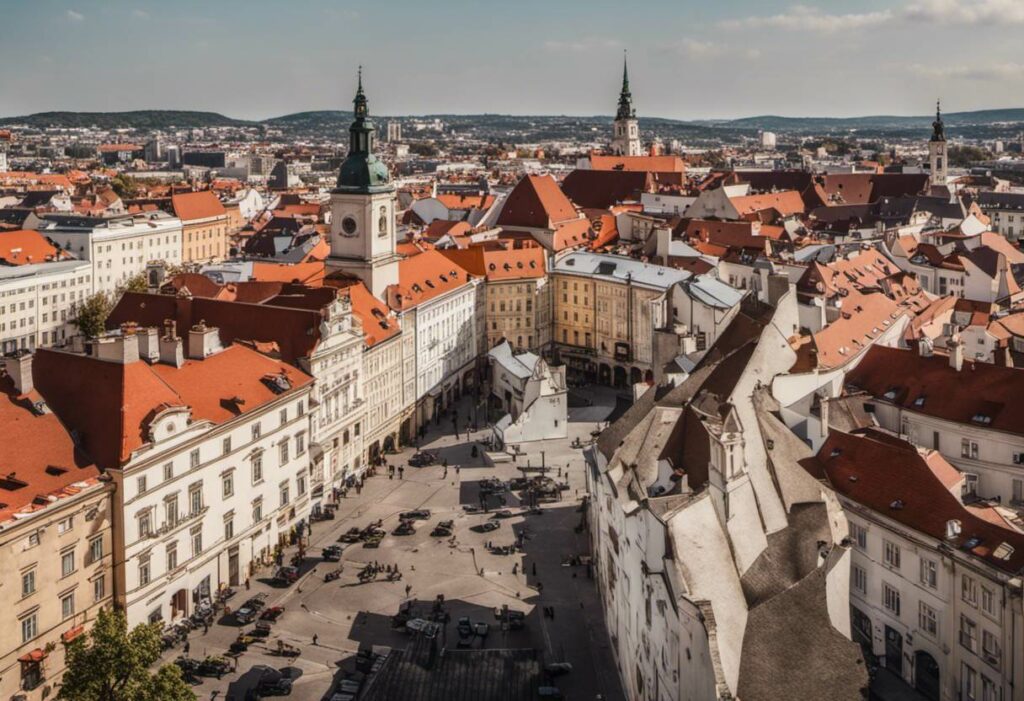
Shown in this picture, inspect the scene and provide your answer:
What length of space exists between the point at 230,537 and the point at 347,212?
37372 mm

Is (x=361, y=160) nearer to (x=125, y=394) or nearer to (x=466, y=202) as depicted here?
(x=125, y=394)

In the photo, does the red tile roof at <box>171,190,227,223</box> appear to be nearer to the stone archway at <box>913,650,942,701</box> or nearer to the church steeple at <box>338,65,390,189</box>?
the church steeple at <box>338,65,390,189</box>

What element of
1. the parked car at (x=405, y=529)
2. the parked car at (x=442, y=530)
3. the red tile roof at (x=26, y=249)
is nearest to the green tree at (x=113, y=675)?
the parked car at (x=405, y=529)

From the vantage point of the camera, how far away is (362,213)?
88875mm

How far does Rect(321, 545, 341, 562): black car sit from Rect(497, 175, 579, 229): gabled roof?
67.9 m

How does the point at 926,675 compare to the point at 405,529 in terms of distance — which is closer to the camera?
the point at 926,675

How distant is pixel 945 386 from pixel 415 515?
32.3 metres

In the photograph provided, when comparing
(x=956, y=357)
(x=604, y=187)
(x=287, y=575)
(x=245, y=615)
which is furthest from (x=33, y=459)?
(x=604, y=187)

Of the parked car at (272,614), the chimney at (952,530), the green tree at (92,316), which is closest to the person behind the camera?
the chimney at (952,530)

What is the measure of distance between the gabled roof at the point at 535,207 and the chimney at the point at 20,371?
78437 millimetres

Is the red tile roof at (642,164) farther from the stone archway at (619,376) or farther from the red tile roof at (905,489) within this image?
the red tile roof at (905,489)

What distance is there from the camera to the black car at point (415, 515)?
227ft

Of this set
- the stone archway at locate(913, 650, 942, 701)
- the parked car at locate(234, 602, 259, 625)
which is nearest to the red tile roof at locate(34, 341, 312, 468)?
the parked car at locate(234, 602, 259, 625)

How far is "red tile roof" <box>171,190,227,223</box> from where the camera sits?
522ft
